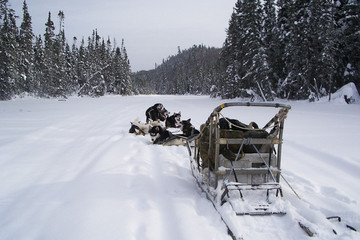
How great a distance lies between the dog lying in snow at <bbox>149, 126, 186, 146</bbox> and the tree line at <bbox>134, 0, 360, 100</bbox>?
18.2 metres

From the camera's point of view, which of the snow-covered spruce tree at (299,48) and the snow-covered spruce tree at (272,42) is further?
the snow-covered spruce tree at (272,42)

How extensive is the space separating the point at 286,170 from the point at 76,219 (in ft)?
13.3

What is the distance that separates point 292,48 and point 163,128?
20575mm

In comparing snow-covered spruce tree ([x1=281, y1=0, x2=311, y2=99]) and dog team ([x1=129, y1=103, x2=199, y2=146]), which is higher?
snow-covered spruce tree ([x1=281, y1=0, x2=311, y2=99])

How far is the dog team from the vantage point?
7.37m

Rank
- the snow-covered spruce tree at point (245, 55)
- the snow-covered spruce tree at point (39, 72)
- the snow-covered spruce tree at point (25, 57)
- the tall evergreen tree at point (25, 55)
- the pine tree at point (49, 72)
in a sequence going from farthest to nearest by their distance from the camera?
1. the pine tree at point (49, 72)
2. the snow-covered spruce tree at point (39, 72)
3. the tall evergreen tree at point (25, 55)
4. the snow-covered spruce tree at point (25, 57)
5. the snow-covered spruce tree at point (245, 55)

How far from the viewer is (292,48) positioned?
77.5ft

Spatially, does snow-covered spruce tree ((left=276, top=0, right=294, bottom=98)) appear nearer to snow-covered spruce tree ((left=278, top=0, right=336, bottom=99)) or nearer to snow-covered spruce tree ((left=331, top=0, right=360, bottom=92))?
snow-covered spruce tree ((left=278, top=0, right=336, bottom=99))

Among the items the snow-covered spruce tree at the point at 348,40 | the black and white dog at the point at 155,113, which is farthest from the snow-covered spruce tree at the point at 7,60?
the snow-covered spruce tree at the point at 348,40

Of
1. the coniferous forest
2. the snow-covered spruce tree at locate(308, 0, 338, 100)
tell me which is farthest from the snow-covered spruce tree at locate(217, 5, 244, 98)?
the snow-covered spruce tree at locate(308, 0, 338, 100)

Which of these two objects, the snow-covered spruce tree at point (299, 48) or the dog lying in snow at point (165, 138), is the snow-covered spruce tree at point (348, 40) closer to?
the snow-covered spruce tree at point (299, 48)

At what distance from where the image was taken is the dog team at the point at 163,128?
737 centimetres

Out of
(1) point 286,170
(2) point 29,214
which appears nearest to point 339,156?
(1) point 286,170

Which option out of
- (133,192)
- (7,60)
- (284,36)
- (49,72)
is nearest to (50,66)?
(49,72)
